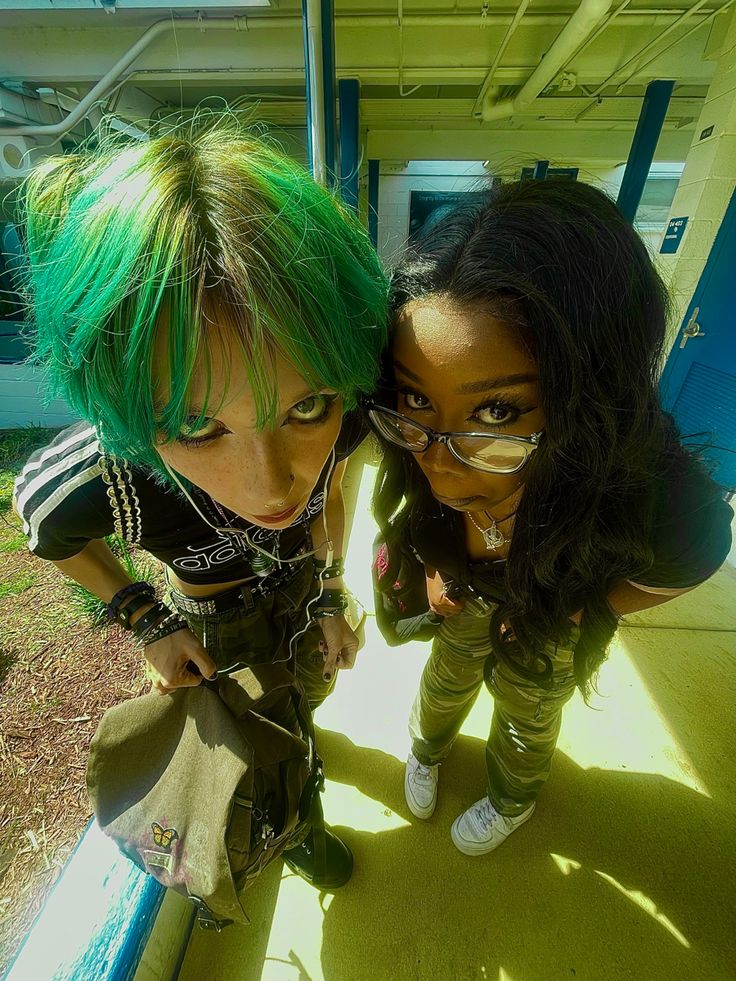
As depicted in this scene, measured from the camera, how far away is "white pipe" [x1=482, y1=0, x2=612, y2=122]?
2787 mm

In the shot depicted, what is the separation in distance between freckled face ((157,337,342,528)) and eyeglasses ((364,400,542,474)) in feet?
0.54

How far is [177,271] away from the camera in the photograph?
0.58 m

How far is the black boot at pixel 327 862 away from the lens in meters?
1.31

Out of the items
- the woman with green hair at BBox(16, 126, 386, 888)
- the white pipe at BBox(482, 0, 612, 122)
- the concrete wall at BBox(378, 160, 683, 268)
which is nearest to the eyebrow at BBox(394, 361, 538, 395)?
the woman with green hair at BBox(16, 126, 386, 888)

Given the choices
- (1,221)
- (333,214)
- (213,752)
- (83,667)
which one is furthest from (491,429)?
(1,221)

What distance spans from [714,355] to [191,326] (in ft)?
12.8

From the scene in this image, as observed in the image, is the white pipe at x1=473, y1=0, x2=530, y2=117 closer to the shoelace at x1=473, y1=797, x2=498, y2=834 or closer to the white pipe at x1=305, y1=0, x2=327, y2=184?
the white pipe at x1=305, y1=0, x2=327, y2=184

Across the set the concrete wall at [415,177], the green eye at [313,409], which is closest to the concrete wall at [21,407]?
the green eye at [313,409]

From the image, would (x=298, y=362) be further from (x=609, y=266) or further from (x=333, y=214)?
(x=609, y=266)

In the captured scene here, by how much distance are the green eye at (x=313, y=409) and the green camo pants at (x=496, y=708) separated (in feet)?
2.63

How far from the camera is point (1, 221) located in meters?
5.21

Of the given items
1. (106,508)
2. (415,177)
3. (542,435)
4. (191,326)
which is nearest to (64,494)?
(106,508)

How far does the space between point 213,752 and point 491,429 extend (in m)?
0.79

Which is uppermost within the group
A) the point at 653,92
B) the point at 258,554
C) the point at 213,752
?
the point at 653,92
